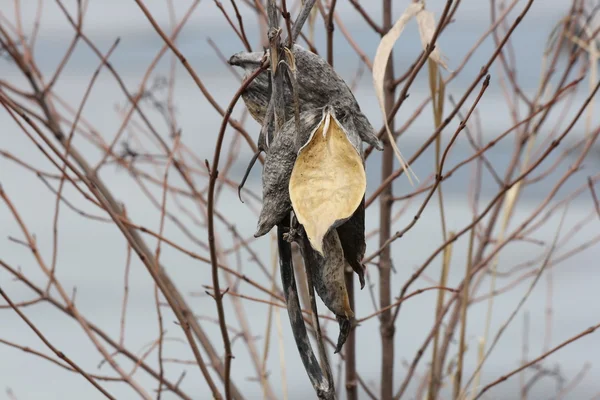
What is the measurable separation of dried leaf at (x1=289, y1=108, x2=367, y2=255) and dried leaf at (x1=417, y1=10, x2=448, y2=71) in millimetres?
192

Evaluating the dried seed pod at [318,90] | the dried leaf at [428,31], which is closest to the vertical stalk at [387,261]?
the dried leaf at [428,31]

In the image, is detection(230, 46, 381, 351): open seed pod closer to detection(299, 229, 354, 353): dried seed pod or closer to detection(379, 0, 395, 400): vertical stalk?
detection(299, 229, 354, 353): dried seed pod

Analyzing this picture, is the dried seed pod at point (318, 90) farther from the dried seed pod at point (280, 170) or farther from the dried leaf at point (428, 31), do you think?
the dried leaf at point (428, 31)

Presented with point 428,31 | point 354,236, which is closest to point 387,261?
point 428,31

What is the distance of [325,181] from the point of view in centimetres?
31

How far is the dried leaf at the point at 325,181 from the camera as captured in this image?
0.99 ft

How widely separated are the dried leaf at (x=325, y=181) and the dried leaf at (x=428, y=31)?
0.19m

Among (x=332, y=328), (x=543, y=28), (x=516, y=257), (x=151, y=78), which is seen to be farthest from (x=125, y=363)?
(x=543, y=28)

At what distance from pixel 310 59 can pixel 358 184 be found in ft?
0.25

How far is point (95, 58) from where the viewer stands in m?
1.44

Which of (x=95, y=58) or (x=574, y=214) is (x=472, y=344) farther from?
(x=95, y=58)

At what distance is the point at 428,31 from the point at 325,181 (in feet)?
0.75

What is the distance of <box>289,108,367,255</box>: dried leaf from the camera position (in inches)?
11.9

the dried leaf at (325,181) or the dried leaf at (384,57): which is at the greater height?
the dried leaf at (384,57)
